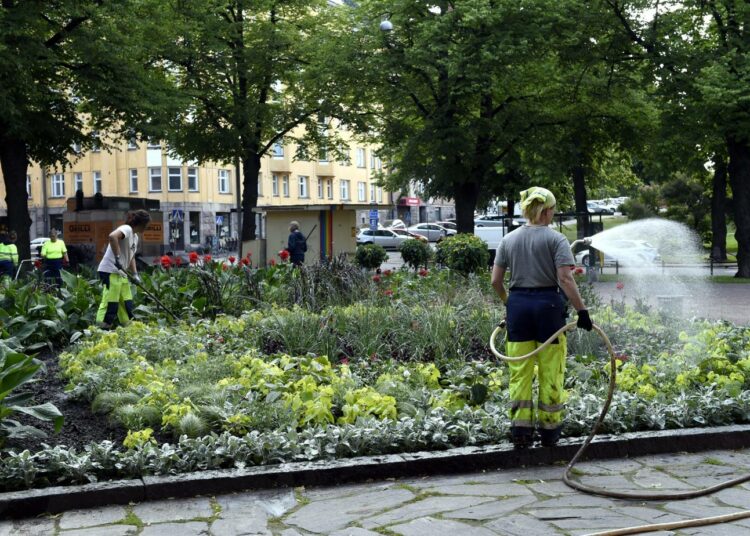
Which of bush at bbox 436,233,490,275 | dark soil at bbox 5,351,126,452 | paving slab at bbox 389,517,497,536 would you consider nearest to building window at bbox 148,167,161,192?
bush at bbox 436,233,490,275

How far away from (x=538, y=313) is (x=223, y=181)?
59.9 metres

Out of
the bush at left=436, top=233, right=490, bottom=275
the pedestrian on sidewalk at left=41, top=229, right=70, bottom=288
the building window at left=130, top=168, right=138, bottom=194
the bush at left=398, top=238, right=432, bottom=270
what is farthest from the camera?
the building window at left=130, top=168, right=138, bottom=194

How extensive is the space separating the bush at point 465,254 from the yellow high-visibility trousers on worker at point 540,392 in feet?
45.2

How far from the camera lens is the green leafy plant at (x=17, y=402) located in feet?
20.3

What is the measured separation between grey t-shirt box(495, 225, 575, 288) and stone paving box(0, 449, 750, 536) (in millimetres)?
1291

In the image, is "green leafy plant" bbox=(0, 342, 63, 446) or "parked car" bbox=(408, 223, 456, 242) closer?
"green leafy plant" bbox=(0, 342, 63, 446)

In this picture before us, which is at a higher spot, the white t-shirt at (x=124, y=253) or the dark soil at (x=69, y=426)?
the white t-shirt at (x=124, y=253)

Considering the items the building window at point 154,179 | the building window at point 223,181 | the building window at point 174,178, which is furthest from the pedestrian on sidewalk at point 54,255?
the building window at point 223,181

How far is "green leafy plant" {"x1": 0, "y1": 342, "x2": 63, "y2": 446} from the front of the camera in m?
6.19

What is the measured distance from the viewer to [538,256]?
6801 mm

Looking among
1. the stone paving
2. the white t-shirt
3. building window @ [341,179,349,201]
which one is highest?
building window @ [341,179,349,201]

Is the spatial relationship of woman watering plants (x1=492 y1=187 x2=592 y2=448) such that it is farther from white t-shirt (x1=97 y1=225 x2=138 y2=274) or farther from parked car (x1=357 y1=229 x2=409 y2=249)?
parked car (x1=357 y1=229 x2=409 y2=249)

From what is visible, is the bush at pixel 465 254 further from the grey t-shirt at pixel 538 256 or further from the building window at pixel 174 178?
the building window at pixel 174 178

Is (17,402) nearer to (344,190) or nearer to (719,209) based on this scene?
(719,209)
